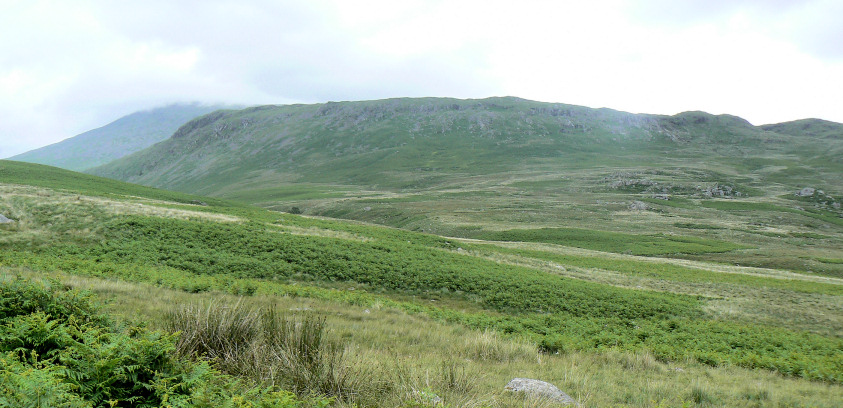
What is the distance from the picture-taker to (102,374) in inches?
191

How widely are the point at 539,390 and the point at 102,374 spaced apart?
6502 mm

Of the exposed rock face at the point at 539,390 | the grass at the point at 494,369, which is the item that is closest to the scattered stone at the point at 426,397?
the grass at the point at 494,369

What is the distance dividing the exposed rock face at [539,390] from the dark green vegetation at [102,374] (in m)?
3.85

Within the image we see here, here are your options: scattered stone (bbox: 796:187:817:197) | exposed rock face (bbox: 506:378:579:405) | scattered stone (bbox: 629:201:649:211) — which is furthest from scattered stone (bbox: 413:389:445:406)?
scattered stone (bbox: 796:187:817:197)

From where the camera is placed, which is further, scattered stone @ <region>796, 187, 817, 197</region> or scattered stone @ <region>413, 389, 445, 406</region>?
scattered stone @ <region>796, 187, 817, 197</region>

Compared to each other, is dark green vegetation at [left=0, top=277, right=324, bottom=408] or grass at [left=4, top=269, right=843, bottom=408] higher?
dark green vegetation at [left=0, top=277, right=324, bottom=408]

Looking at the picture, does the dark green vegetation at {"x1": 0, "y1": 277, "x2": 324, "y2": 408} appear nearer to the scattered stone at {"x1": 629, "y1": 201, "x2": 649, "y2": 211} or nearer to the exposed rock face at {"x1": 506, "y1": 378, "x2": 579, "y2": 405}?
the exposed rock face at {"x1": 506, "y1": 378, "x2": 579, "y2": 405}

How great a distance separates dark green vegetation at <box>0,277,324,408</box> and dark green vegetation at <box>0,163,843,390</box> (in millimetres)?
9293

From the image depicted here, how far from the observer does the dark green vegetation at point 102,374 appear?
156 inches

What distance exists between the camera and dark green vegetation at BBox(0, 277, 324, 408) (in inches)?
156

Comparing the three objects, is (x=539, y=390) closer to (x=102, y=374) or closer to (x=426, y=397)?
(x=426, y=397)

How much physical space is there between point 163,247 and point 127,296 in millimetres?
12568

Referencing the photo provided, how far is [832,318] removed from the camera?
25141 millimetres

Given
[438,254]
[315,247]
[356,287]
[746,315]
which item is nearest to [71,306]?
[356,287]
